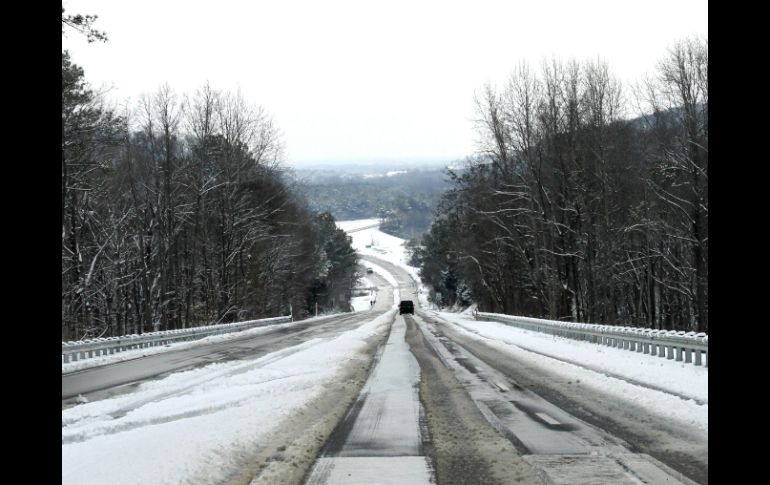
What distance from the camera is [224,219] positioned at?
49469 millimetres

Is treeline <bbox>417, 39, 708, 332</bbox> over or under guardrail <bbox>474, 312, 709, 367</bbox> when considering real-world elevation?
over

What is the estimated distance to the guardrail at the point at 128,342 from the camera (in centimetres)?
2219

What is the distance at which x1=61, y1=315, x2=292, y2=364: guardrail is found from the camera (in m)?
22.2

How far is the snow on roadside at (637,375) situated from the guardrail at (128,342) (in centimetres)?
1408

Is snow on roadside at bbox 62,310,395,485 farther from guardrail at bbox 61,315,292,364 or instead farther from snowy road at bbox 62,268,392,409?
guardrail at bbox 61,315,292,364

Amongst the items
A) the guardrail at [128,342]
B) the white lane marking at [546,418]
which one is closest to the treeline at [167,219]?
the guardrail at [128,342]

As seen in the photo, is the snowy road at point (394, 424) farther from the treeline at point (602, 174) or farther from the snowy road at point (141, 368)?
the treeline at point (602, 174)

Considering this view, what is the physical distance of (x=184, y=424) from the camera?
9117mm

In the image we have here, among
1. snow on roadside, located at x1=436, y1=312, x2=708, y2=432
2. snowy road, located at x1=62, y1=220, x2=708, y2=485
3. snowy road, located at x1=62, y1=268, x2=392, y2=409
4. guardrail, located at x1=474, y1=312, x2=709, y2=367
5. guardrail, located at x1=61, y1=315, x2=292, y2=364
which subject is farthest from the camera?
guardrail, located at x1=61, y1=315, x2=292, y2=364

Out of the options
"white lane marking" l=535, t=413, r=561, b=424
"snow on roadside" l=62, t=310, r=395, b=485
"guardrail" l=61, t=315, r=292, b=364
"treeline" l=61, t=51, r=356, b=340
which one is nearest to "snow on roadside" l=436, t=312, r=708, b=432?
"white lane marking" l=535, t=413, r=561, b=424

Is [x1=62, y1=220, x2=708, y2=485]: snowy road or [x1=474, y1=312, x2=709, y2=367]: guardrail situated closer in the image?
[x1=62, y1=220, x2=708, y2=485]: snowy road

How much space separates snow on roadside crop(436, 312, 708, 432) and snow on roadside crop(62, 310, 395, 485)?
18.3 feet

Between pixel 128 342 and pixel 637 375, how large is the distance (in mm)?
19716
